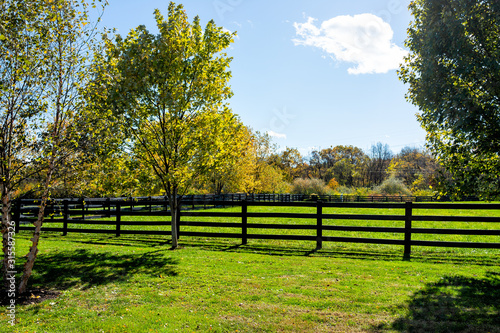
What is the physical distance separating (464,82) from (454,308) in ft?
14.8

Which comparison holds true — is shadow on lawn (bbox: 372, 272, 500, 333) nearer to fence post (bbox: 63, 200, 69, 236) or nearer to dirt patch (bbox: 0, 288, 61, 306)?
dirt patch (bbox: 0, 288, 61, 306)

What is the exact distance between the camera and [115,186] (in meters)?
9.77

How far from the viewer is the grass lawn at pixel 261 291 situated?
504cm

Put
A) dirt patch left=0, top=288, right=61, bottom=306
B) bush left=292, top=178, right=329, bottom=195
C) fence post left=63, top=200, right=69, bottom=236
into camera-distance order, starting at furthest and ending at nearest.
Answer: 1. bush left=292, top=178, right=329, bottom=195
2. fence post left=63, top=200, right=69, bottom=236
3. dirt patch left=0, top=288, right=61, bottom=306

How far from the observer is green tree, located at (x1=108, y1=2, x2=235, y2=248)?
9789mm

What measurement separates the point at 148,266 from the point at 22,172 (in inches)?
139

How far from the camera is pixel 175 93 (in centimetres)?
1001

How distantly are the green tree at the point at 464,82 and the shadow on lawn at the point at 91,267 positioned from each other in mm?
7031

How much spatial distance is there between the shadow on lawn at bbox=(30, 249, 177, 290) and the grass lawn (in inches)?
0.9

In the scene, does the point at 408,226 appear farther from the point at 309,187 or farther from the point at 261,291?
the point at 309,187

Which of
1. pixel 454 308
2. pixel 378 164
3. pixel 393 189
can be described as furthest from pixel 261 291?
pixel 378 164


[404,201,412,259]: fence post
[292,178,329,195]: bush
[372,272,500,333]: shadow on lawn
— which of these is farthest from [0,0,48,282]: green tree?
[292,178,329,195]: bush

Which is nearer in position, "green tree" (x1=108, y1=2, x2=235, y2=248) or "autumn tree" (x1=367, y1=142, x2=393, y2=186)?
"green tree" (x1=108, y1=2, x2=235, y2=248)

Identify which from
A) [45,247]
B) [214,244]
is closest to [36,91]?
[45,247]
